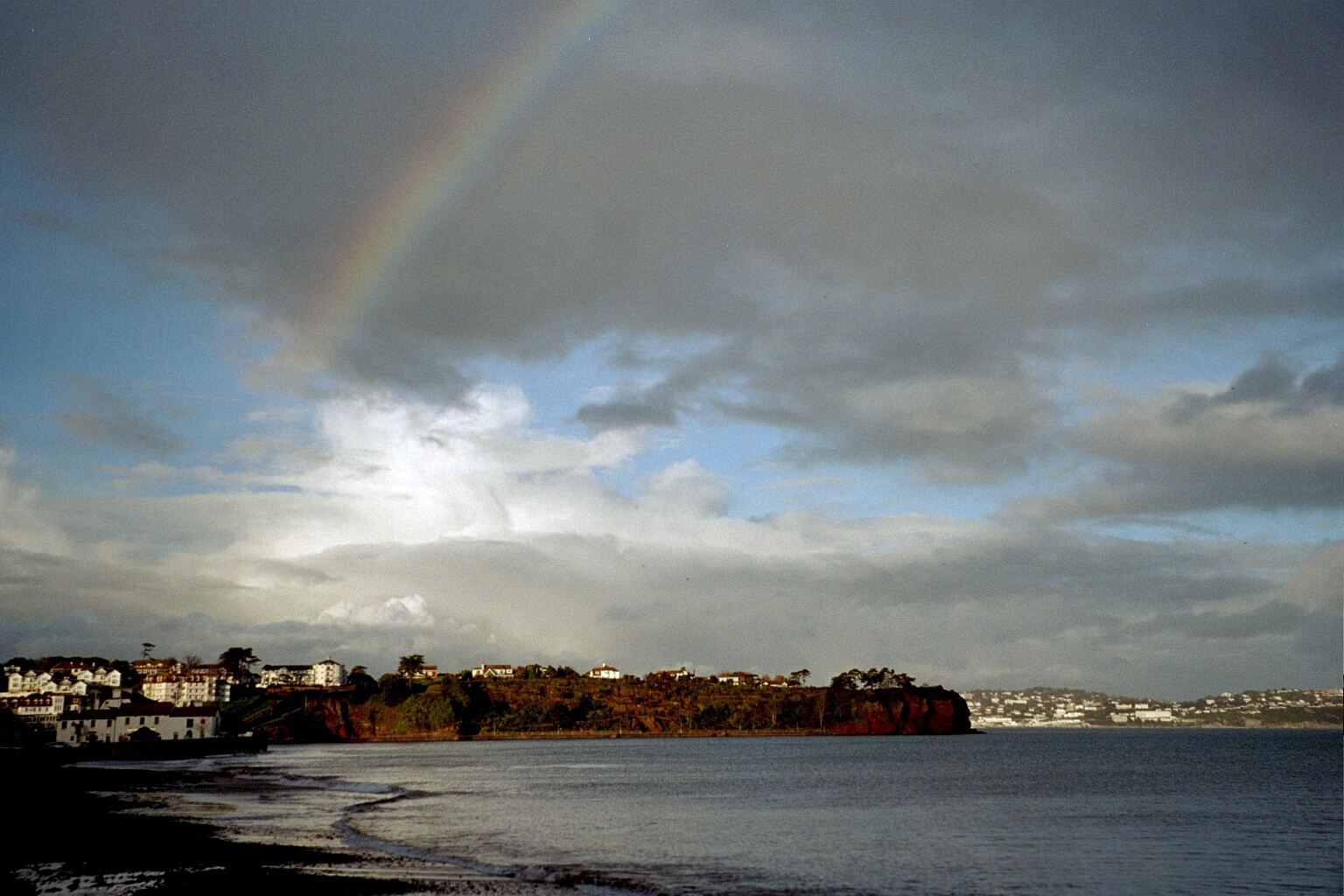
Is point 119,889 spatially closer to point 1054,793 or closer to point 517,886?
point 517,886

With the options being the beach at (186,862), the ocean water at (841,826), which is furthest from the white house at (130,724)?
the beach at (186,862)

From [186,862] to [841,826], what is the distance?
3543 cm

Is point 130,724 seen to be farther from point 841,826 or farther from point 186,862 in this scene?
point 186,862

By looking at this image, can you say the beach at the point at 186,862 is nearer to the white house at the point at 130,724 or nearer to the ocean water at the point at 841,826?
the ocean water at the point at 841,826

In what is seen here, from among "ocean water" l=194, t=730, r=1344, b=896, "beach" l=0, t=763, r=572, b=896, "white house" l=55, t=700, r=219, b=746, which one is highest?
"beach" l=0, t=763, r=572, b=896

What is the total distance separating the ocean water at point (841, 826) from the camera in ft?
133

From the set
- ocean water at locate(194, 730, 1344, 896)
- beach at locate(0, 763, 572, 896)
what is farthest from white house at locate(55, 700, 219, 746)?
beach at locate(0, 763, 572, 896)

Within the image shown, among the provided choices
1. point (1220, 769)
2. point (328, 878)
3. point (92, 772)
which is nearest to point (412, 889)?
point (328, 878)

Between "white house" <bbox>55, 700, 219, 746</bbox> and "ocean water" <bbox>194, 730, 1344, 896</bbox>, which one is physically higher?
"ocean water" <bbox>194, 730, 1344, 896</bbox>

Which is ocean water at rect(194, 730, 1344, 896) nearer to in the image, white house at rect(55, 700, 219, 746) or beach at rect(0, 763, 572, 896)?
beach at rect(0, 763, 572, 896)

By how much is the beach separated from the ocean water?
268 cm

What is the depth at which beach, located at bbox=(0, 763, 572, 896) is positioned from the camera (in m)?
33.5

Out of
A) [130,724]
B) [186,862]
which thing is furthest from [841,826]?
[130,724]

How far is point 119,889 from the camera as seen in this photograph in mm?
32031
